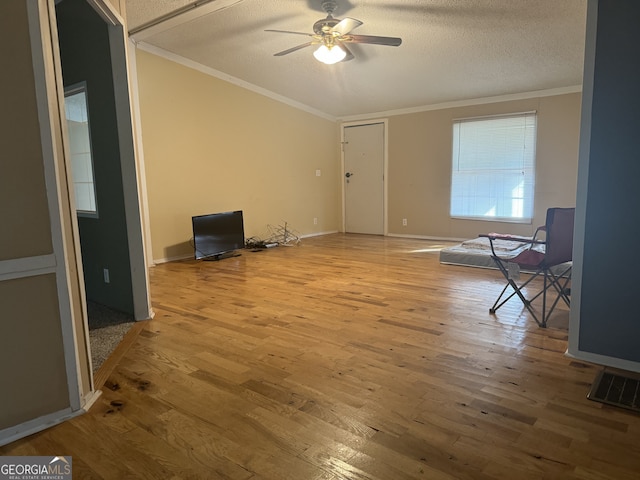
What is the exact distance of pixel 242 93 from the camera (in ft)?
19.3

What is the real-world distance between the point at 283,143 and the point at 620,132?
17.3 feet

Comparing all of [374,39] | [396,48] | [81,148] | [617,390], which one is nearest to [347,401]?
[617,390]

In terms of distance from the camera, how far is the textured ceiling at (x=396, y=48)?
3.57m

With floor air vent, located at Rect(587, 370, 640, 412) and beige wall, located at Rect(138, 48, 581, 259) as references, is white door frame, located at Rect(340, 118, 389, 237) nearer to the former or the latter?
beige wall, located at Rect(138, 48, 581, 259)

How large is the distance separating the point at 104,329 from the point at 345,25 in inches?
122

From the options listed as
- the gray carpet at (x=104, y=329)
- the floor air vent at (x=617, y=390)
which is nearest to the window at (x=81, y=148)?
the gray carpet at (x=104, y=329)

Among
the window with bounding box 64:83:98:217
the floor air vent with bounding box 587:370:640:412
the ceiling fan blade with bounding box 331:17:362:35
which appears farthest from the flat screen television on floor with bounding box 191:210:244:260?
the floor air vent with bounding box 587:370:640:412

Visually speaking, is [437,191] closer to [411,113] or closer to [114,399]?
[411,113]

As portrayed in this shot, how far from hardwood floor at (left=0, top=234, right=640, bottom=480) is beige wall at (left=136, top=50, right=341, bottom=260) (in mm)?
2168

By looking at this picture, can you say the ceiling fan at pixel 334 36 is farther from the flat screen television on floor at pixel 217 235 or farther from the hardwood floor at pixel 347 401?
the flat screen television on floor at pixel 217 235

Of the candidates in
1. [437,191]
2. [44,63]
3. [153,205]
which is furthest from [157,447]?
[437,191]

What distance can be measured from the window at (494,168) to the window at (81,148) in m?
5.43

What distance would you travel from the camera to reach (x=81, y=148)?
127 inches

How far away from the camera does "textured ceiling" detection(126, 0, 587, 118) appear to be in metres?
3.57
